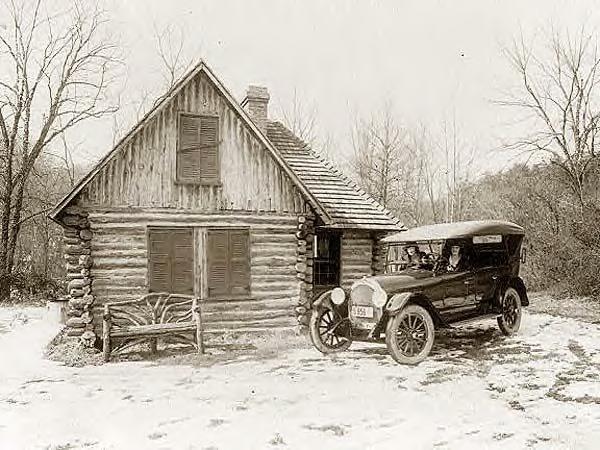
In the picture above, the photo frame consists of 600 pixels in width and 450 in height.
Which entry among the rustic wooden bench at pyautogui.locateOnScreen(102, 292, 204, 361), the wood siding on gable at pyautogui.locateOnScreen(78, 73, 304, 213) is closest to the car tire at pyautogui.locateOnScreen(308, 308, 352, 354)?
the rustic wooden bench at pyautogui.locateOnScreen(102, 292, 204, 361)

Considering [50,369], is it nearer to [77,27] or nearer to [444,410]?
[444,410]

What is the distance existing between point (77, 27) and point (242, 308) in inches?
784

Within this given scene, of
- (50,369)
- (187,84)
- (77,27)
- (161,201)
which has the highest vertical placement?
(77,27)

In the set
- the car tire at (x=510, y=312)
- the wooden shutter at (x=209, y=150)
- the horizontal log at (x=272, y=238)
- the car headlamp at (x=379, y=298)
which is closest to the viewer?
the car headlamp at (x=379, y=298)

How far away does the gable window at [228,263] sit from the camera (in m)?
13.8

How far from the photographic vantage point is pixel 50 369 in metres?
10.6

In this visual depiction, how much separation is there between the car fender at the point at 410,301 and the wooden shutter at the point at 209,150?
5526mm

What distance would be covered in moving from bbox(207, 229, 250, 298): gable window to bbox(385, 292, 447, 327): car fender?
4.64m

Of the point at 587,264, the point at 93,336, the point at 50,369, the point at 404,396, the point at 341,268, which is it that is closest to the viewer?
the point at 404,396

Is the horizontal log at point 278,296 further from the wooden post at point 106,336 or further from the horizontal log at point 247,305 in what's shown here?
the wooden post at point 106,336

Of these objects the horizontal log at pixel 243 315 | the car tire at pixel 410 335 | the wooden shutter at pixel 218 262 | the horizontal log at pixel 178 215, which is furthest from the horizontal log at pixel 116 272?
the car tire at pixel 410 335

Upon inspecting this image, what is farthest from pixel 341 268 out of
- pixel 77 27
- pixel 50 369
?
pixel 77 27

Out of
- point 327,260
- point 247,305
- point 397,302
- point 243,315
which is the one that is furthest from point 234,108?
point 397,302

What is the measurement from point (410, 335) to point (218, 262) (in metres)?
5.21
